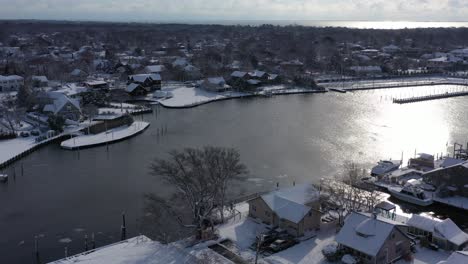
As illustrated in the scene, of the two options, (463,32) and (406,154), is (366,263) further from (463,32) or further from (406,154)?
(463,32)

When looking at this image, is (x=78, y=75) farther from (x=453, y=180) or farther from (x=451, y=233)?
(x=451, y=233)

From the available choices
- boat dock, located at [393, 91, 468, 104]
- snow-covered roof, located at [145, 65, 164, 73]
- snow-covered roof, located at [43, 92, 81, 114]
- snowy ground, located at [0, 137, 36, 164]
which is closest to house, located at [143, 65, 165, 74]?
snow-covered roof, located at [145, 65, 164, 73]

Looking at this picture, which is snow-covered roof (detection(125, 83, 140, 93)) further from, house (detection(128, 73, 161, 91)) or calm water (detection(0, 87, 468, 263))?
calm water (detection(0, 87, 468, 263))

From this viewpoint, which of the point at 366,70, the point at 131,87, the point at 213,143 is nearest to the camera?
the point at 213,143

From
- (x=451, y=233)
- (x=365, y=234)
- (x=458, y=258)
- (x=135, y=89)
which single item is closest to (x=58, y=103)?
(x=135, y=89)

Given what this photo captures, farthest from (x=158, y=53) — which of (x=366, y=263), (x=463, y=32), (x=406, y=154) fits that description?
A: (x=463, y=32)

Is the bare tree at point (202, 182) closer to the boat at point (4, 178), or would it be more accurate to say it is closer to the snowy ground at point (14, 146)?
the boat at point (4, 178)

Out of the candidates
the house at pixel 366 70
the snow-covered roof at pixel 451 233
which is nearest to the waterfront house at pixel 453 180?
the snow-covered roof at pixel 451 233
